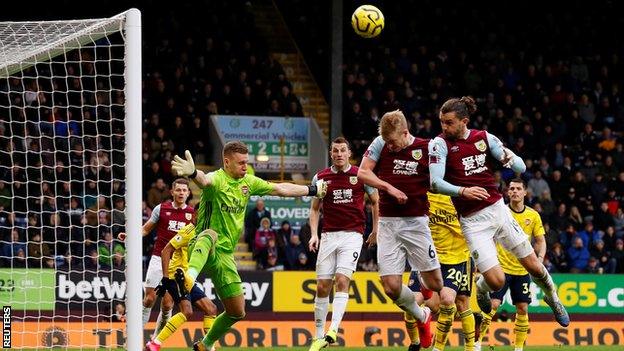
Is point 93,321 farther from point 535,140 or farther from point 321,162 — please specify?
point 535,140

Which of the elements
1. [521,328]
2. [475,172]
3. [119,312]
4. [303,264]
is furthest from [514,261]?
[303,264]

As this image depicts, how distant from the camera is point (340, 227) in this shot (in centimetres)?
1494

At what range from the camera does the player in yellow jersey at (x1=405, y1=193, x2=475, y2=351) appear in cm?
1347

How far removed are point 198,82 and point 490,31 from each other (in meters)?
9.32

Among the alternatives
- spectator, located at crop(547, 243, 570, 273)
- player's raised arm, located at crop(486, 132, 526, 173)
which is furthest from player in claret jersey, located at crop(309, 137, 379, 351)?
spectator, located at crop(547, 243, 570, 273)

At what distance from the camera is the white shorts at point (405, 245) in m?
12.9

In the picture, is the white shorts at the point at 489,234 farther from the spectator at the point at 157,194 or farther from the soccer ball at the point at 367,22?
the spectator at the point at 157,194

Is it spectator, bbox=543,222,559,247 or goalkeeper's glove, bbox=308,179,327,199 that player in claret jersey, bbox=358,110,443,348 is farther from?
spectator, bbox=543,222,559,247

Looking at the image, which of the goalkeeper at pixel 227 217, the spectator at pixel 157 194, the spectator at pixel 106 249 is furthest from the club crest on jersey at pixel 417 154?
the spectator at pixel 157 194

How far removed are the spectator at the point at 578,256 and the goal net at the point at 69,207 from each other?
30.5ft

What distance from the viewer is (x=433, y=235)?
14.3 metres

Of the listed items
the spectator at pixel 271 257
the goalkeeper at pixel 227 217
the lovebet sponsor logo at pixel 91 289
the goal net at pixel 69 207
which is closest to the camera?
the goal net at pixel 69 207

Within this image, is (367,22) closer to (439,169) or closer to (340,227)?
(340,227)

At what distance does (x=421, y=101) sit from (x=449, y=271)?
15.6 meters
